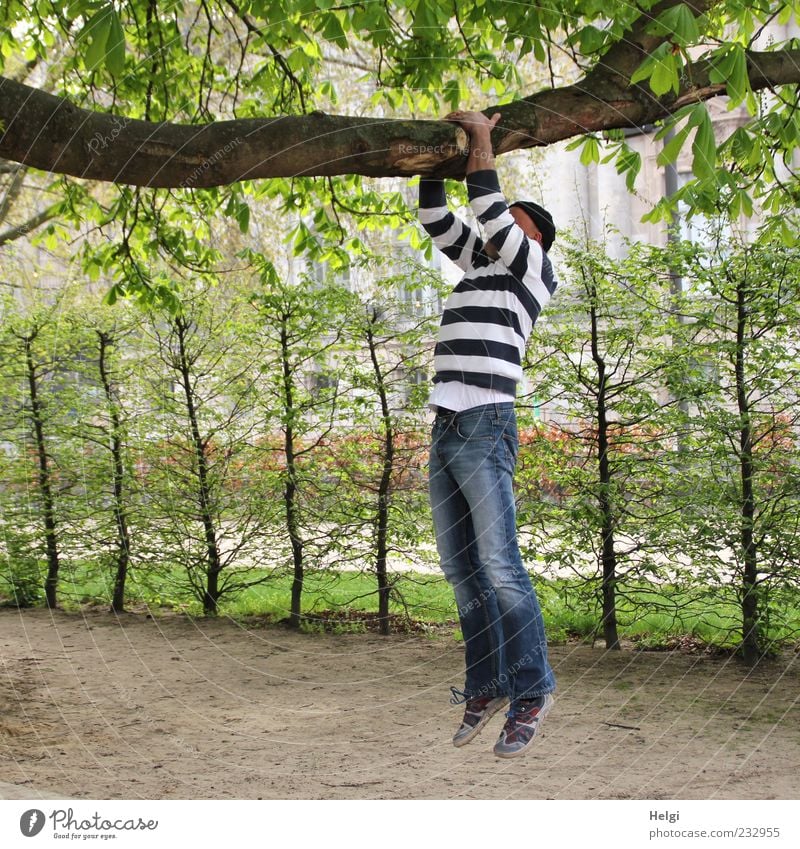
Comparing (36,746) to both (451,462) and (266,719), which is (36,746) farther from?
(451,462)

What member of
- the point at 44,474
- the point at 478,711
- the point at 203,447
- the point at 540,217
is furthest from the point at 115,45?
the point at 44,474

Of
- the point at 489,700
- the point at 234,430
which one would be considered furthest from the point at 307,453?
the point at 489,700

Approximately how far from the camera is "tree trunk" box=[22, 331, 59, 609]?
689 cm

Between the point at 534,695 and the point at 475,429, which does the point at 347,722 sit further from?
the point at 475,429

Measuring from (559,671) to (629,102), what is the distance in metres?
3.23

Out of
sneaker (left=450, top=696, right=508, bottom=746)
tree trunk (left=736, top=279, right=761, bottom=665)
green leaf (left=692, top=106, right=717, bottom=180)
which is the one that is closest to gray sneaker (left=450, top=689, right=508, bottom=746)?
sneaker (left=450, top=696, right=508, bottom=746)

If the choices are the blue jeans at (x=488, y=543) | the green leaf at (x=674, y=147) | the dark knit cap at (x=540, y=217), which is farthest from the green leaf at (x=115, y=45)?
the green leaf at (x=674, y=147)

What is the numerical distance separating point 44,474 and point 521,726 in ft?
16.0

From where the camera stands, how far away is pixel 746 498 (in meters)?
5.38

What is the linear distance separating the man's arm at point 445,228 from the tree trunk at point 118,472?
4.00 metres

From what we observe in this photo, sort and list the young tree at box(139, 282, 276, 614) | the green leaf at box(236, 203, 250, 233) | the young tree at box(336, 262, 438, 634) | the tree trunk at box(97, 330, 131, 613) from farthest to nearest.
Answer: the tree trunk at box(97, 330, 131, 613) < the young tree at box(139, 282, 276, 614) < the young tree at box(336, 262, 438, 634) < the green leaf at box(236, 203, 250, 233)

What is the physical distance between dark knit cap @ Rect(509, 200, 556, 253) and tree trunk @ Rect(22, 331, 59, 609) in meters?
4.62

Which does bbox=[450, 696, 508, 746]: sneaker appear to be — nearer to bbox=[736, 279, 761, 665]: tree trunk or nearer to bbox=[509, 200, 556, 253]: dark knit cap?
bbox=[509, 200, 556, 253]: dark knit cap

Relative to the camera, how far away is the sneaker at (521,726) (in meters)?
3.14
